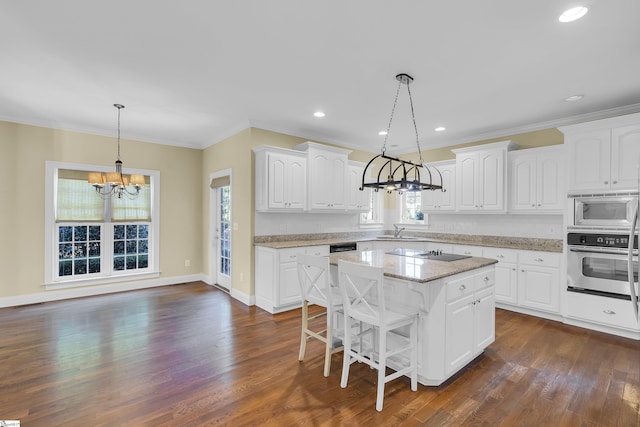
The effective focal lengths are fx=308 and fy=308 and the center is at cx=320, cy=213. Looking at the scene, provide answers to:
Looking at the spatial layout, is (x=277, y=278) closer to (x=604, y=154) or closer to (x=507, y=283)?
(x=507, y=283)

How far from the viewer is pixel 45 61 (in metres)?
2.79

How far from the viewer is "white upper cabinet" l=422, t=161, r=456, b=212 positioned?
5.27 metres

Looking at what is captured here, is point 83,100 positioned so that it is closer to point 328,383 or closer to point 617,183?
point 328,383

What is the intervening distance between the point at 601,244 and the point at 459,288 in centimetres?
223

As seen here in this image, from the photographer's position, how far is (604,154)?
139 inches

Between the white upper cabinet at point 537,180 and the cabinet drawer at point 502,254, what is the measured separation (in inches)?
27.1

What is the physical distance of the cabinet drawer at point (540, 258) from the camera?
3.93 m

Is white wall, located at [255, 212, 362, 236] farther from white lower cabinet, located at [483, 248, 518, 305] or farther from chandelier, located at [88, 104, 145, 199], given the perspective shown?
white lower cabinet, located at [483, 248, 518, 305]

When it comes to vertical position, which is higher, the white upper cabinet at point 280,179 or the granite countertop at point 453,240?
the white upper cabinet at point 280,179

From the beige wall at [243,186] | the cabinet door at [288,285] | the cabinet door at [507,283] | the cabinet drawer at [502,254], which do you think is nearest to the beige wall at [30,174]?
the beige wall at [243,186]

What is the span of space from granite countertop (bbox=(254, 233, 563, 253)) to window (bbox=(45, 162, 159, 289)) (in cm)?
249

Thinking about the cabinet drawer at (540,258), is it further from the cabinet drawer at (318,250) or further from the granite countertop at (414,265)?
the cabinet drawer at (318,250)

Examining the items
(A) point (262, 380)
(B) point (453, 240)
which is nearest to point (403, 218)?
(B) point (453, 240)

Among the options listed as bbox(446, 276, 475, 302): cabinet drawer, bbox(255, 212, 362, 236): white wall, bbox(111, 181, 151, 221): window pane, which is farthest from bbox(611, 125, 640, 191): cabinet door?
bbox(111, 181, 151, 221): window pane
